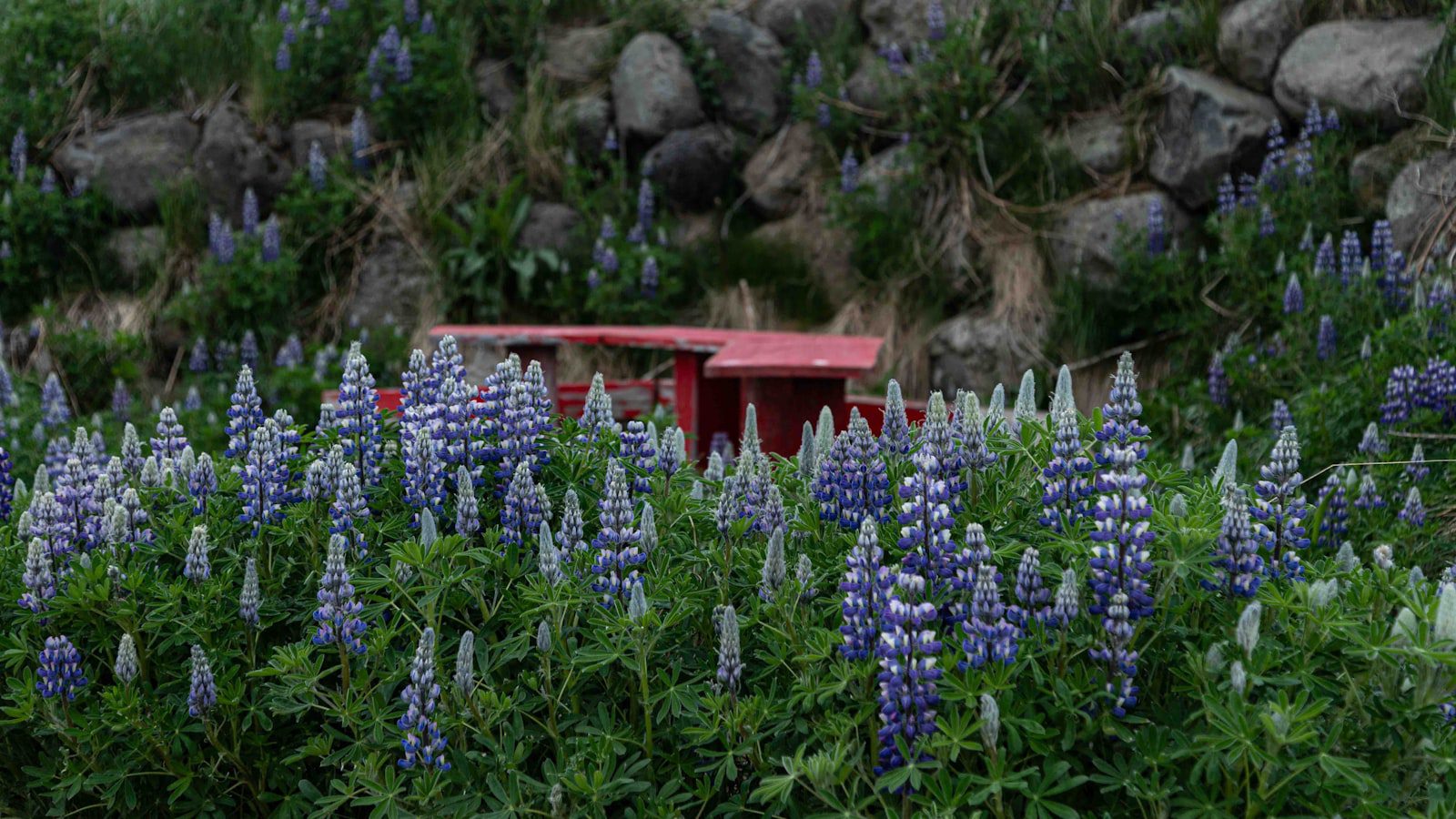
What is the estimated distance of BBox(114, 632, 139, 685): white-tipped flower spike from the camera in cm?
301

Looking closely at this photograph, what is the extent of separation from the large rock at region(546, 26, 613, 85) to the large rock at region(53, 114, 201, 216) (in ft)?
9.19

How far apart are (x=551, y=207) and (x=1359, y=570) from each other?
746cm

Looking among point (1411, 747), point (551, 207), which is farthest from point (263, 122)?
point (1411, 747)

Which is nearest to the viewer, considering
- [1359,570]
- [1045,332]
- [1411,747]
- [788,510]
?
[1411,747]

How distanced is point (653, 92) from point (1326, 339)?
514 centimetres

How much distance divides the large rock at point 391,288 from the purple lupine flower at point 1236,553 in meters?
7.53

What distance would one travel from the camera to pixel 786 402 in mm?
5938

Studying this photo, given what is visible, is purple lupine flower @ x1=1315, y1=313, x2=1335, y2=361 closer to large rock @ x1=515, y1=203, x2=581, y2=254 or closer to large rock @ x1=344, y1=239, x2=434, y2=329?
large rock @ x1=515, y1=203, x2=581, y2=254

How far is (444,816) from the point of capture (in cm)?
274

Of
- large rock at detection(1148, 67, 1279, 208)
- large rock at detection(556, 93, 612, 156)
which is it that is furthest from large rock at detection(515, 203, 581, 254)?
large rock at detection(1148, 67, 1279, 208)

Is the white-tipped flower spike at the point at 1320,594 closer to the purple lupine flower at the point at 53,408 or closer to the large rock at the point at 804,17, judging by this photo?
the purple lupine flower at the point at 53,408

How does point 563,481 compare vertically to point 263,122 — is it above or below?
below

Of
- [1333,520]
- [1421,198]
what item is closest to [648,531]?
[1333,520]

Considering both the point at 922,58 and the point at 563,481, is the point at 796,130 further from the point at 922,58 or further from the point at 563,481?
the point at 563,481
